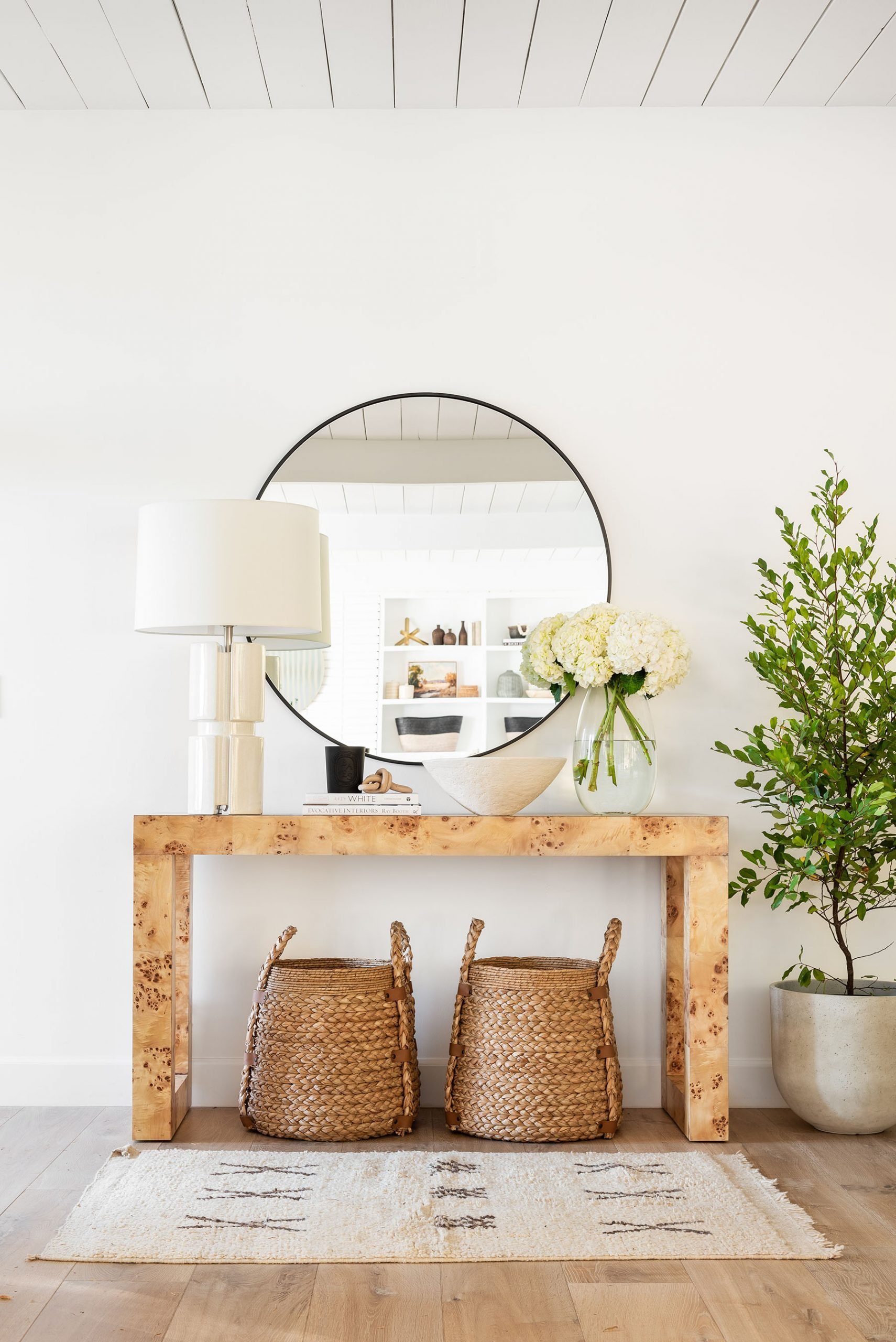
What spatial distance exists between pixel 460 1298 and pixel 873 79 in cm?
293

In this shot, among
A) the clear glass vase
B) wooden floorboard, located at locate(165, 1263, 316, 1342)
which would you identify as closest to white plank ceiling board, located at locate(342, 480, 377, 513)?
the clear glass vase

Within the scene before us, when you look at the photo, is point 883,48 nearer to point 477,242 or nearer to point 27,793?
point 477,242

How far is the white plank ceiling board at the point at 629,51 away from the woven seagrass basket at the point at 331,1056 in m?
2.20

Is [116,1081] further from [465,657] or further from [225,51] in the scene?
[225,51]

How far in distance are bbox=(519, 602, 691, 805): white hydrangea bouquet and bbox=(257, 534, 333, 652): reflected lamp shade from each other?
53 cm

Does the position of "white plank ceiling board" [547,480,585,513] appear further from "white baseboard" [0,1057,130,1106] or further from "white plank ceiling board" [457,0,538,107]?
"white baseboard" [0,1057,130,1106]

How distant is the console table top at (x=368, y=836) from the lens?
2.35 m

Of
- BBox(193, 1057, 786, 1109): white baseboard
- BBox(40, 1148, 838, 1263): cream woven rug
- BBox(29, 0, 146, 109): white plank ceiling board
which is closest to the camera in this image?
BBox(40, 1148, 838, 1263): cream woven rug

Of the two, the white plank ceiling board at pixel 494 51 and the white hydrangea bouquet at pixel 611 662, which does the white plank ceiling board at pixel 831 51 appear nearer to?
the white plank ceiling board at pixel 494 51

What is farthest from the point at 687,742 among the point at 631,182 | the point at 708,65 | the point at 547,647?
the point at 708,65

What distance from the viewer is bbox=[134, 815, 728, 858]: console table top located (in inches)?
92.4

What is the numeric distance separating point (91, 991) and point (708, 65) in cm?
282

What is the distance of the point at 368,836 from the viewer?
2.35 metres

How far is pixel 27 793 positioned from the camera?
276cm
